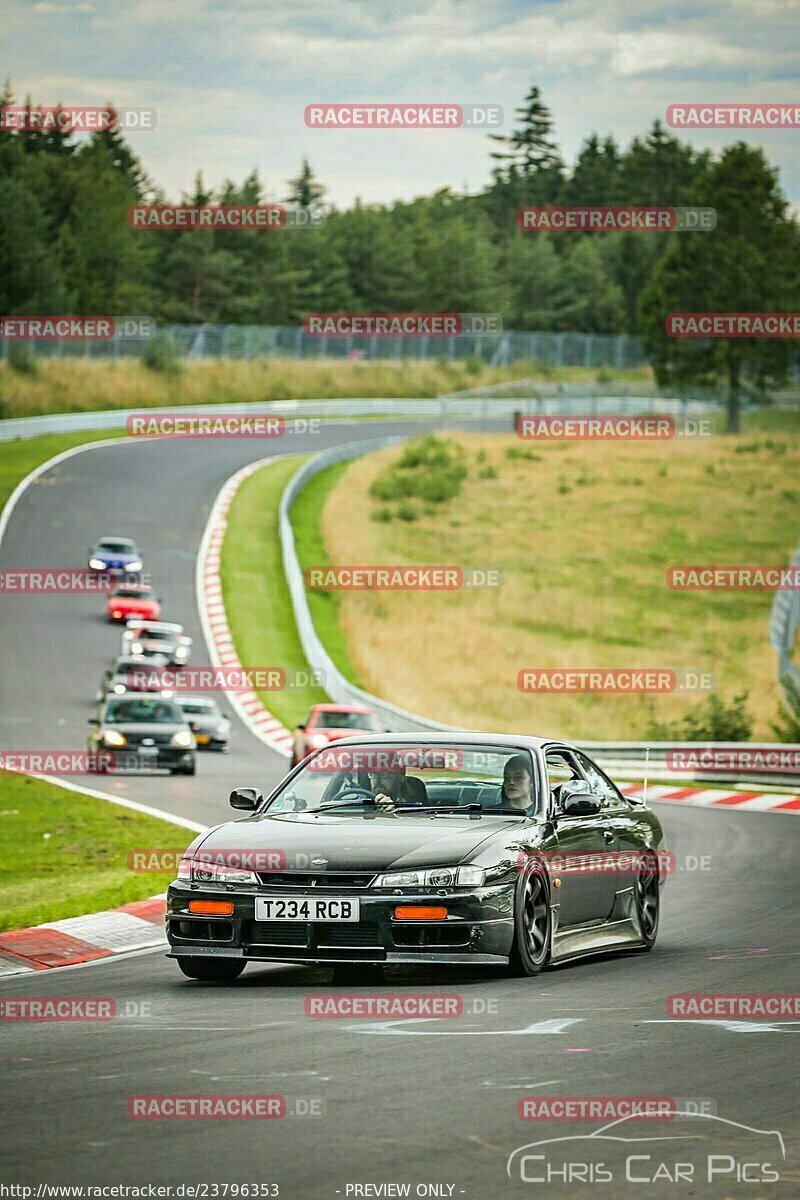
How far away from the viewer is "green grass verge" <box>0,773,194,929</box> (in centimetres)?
1477

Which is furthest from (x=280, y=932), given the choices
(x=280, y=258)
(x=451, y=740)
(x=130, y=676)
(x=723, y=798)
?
(x=280, y=258)

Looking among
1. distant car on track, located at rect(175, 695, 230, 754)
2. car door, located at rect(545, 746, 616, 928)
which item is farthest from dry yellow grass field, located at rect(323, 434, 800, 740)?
car door, located at rect(545, 746, 616, 928)

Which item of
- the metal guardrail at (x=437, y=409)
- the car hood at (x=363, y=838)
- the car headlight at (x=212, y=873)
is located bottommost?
the car headlight at (x=212, y=873)

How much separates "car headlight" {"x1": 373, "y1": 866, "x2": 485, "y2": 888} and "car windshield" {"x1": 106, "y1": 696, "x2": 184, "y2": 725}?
2056cm

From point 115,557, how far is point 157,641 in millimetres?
9366

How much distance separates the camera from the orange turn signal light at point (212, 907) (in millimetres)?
10047

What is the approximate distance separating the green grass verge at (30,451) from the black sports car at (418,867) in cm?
4704

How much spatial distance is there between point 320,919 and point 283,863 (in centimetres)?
36

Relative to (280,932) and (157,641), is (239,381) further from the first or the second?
(280,932)

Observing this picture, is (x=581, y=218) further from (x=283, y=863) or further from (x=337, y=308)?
(x=283, y=863)

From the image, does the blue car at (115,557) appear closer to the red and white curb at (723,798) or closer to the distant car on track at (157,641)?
the distant car on track at (157,641)

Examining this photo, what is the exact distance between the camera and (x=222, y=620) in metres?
47.2

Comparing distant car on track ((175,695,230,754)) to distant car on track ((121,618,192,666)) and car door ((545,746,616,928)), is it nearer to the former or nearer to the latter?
distant car on track ((121,618,192,666))

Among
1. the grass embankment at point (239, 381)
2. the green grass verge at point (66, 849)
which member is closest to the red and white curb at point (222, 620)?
the green grass verge at point (66, 849)
